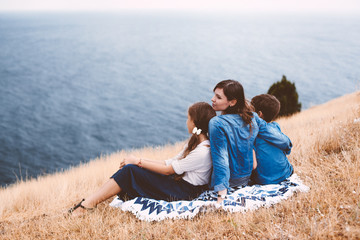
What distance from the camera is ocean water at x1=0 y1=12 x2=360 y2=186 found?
29.7m

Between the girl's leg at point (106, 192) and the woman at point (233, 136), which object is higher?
the woman at point (233, 136)

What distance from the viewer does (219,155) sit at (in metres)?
3.43

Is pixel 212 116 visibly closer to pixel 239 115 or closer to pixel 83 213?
pixel 239 115

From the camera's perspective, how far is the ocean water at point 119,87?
97.3ft

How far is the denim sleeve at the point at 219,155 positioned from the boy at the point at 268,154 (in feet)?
2.22

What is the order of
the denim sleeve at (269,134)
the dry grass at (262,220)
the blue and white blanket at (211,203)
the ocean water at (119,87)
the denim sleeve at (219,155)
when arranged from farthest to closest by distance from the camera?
1. the ocean water at (119,87)
2. the denim sleeve at (269,134)
3. the blue and white blanket at (211,203)
4. the denim sleeve at (219,155)
5. the dry grass at (262,220)

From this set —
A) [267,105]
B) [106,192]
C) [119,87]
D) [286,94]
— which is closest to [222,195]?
[267,105]

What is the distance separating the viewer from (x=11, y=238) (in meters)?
3.57

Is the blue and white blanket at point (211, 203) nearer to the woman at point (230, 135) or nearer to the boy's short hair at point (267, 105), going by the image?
the woman at point (230, 135)

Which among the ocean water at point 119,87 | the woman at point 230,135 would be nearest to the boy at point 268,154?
the woman at point 230,135

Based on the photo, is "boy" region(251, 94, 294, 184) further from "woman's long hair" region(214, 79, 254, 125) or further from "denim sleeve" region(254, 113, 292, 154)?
"woman's long hair" region(214, 79, 254, 125)

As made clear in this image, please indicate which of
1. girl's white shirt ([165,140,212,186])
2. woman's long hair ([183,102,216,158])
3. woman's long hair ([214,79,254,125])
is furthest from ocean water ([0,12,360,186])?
woman's long hair ([214,79,254,125])

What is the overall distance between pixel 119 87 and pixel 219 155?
4700cm

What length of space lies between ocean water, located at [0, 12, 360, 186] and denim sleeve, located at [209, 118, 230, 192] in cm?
1476
